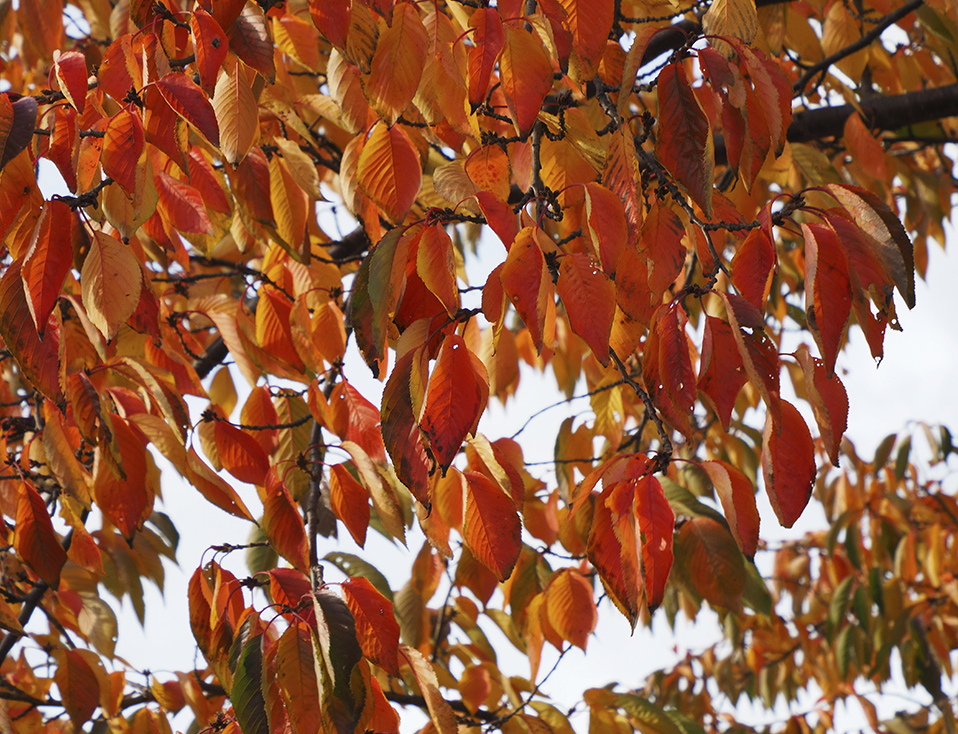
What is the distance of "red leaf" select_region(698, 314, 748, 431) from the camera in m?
0.73

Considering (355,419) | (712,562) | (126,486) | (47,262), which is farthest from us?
(712,562)

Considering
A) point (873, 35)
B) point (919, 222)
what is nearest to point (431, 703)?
point (873, 35)

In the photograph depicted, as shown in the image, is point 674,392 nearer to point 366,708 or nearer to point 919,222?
point 366,708

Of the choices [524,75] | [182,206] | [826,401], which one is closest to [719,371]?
[826,401]

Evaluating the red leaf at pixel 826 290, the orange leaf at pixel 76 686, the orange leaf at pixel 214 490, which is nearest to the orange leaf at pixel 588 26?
the red leaf at pixel 826 290

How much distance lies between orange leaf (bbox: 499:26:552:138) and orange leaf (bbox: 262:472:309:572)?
1.82ft

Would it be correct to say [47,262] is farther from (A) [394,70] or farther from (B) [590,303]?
(B) [590,303]

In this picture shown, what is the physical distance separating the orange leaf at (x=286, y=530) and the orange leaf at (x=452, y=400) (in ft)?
1.37

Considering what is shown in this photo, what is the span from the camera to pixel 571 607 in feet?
4.49

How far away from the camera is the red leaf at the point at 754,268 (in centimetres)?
77

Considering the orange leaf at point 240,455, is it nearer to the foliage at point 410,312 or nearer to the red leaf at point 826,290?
the foliage at point 410,312

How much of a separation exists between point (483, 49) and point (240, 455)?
26.8 inches

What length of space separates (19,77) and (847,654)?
3254mm

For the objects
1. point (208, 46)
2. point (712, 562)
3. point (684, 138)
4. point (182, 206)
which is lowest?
point (712, 562)
